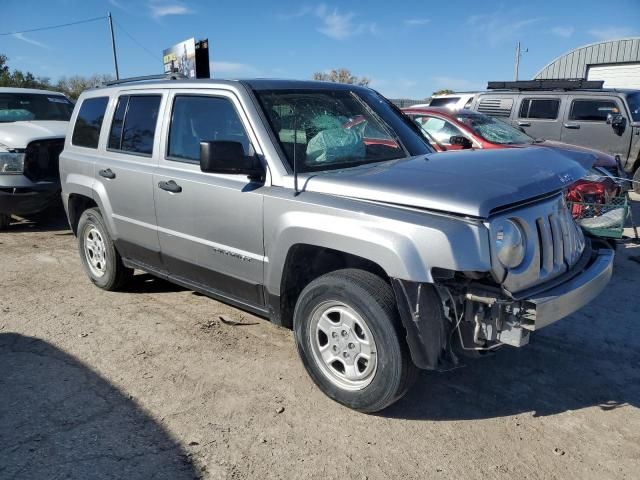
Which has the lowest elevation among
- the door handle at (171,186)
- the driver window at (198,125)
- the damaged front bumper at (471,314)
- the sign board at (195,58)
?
the damaged front bumper at (471,314)

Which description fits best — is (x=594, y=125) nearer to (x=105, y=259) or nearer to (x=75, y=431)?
(x=105, y=259)

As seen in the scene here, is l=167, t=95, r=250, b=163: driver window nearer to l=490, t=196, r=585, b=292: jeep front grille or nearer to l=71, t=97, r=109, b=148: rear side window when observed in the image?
l=71, t=97, r=109, b=148: rear side window

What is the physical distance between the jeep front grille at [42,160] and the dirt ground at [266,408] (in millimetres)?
3556

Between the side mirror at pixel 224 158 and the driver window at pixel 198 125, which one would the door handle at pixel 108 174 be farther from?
the side mirror at pixel 224 158

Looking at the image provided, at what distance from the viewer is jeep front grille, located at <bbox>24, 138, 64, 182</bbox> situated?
755 centimetres

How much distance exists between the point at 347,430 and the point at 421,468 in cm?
49

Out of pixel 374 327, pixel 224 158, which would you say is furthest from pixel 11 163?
pixel 374 327

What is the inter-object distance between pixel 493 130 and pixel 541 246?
568 centimetres

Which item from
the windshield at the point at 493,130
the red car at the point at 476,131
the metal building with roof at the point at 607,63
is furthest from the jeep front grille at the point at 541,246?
the metal building with roof at the point at 607,63

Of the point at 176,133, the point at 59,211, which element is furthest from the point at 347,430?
the point at 59,211

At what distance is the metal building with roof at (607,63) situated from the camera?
30531 mm

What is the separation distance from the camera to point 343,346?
3150 mm

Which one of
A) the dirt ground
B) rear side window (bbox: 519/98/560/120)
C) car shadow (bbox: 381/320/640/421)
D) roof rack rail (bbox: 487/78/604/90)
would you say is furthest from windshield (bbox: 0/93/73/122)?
roof rack rail (bbox: 487/78/604/90)

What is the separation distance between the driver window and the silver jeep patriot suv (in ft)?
0.04
